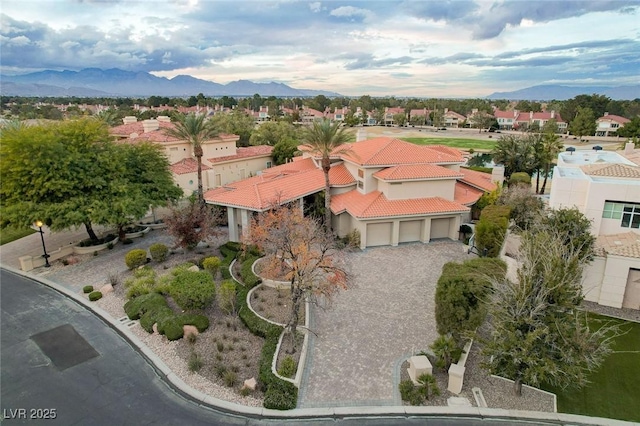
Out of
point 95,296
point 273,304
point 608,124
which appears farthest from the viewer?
point 608,124

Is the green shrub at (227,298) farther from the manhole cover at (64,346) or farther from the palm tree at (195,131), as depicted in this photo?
the palm tree at (195,131)

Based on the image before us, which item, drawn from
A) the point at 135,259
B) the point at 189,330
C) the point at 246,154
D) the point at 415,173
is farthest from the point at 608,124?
the point at 189,330

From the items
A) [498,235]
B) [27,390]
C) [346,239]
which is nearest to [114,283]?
[27,390]

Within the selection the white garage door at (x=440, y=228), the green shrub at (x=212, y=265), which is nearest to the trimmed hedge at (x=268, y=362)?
the green shrub at (x=212, y=265)

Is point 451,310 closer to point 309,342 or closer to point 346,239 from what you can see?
point 309,342

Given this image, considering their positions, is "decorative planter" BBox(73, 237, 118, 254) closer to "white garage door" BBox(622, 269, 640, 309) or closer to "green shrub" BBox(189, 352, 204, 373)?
"green shrub" BBox(189, 352, 204, 373)

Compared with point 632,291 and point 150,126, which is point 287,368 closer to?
point 632,291
